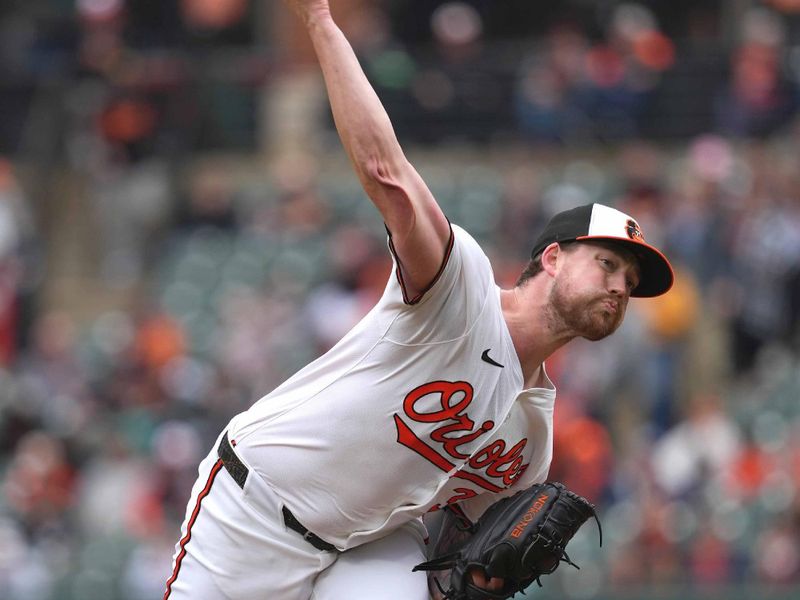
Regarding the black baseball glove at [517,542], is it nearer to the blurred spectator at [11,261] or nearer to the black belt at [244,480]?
the black belt at [244,480]

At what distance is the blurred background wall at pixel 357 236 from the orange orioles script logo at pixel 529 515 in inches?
164

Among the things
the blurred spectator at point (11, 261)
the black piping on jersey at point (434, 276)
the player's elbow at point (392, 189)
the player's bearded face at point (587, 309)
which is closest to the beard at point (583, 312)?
the player's bearded face at point (587, 309)

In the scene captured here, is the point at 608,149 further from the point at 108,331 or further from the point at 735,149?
the point at 108,331

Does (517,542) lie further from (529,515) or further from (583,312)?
(583,312)

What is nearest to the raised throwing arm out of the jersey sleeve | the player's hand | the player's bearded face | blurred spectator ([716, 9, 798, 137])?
the player's hand

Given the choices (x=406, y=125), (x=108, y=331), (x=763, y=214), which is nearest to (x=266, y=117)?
(x=406, y=125)

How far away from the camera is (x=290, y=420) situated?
15.2 feet

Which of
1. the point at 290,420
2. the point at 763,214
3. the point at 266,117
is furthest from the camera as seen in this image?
the point at 266,117

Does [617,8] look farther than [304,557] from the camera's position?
Yes

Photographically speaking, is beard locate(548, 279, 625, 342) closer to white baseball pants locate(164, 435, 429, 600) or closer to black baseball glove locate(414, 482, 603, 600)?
black baseball glove locate(414, 482, 603, 600)

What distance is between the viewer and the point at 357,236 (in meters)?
11.8

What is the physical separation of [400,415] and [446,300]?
38 cm

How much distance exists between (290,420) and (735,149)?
31.5 ft

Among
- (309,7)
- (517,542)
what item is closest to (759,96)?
(517,542)
